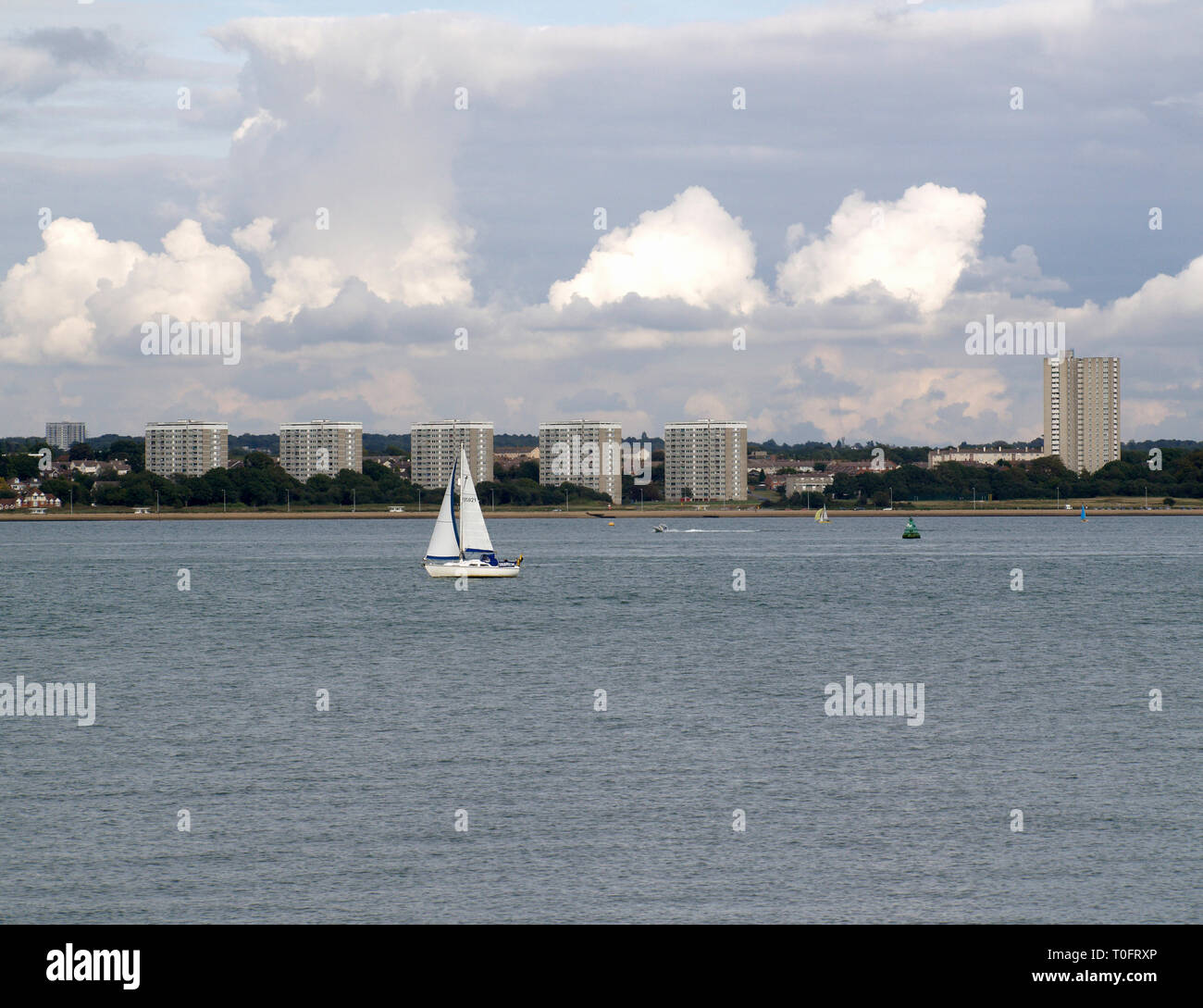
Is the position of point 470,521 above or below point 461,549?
above

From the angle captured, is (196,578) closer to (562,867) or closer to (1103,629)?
(1103,629)

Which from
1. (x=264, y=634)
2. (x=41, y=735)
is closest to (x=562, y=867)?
(x=41, y=735)

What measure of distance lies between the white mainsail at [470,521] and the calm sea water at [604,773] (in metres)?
22.7

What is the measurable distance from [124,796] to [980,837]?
20.6 m

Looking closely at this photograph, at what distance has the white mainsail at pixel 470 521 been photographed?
107000 millimetres

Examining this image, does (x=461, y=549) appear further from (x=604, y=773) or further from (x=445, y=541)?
(x=604, y=773)

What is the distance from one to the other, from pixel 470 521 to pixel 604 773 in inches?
3043

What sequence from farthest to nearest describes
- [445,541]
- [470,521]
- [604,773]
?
[445,541]
[470,521]
[604,773]

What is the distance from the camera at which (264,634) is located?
257ft

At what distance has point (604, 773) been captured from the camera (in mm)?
35312
